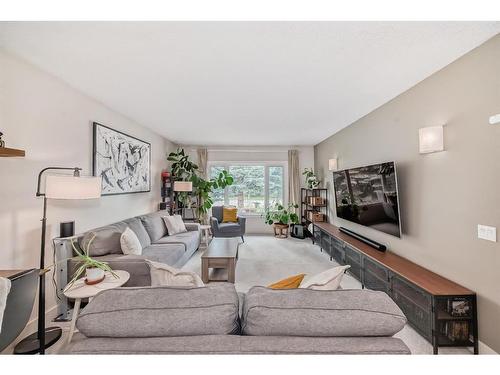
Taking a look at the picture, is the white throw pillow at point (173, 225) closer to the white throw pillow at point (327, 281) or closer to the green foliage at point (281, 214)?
the green foliage at point (281, 214)

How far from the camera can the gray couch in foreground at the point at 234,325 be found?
86cm

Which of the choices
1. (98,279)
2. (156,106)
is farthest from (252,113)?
(98,279)

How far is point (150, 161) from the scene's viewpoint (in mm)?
4547

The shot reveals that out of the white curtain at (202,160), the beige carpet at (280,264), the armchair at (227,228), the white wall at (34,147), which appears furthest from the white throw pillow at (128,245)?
the white curtain at (202,160)

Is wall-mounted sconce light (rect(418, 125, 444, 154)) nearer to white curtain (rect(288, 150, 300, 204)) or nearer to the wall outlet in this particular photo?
the wall outlet

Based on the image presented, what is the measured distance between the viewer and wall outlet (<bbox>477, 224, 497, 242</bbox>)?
164 cm

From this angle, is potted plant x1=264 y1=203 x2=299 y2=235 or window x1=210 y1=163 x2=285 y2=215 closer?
potted plant x1=264 y1=203 x2=299 y2=235

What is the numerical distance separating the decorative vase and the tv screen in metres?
3.13

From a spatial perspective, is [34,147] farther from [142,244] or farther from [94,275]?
[142,244]

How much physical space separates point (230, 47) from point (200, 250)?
3935mm

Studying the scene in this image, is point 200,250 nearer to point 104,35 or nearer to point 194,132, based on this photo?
point 194,132

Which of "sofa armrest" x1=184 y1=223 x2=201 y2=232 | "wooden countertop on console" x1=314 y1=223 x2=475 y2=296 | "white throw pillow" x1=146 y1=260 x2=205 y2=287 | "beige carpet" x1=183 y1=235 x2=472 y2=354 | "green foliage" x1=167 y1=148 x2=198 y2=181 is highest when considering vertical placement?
"green foliage" x1=167 y1=148 x2=198 y2=181

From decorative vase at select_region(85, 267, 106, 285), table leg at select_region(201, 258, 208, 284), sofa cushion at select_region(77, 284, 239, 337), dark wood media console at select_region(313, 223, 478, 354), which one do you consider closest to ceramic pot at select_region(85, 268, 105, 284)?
decorative vase at select_region(85, 267, 106, 285)

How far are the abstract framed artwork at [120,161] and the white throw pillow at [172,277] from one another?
220 cm
